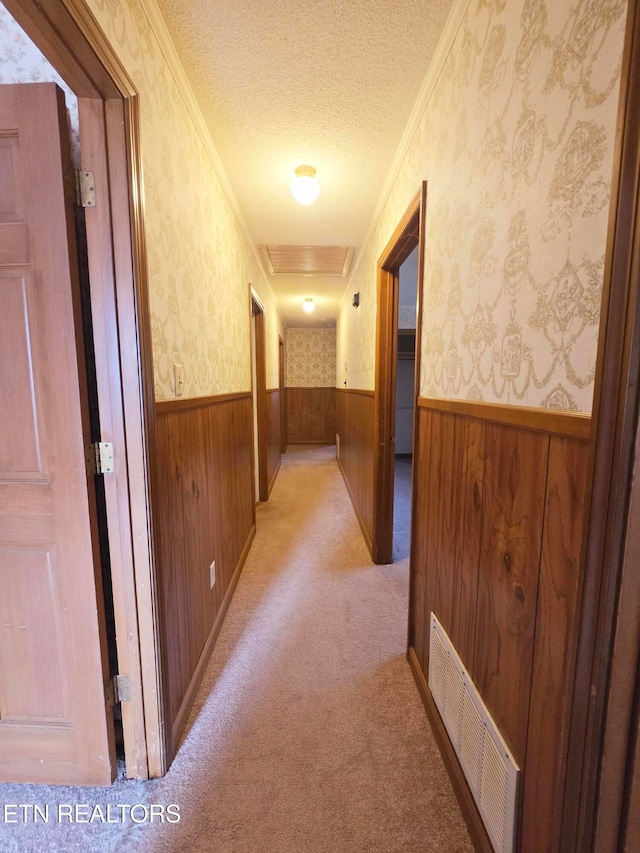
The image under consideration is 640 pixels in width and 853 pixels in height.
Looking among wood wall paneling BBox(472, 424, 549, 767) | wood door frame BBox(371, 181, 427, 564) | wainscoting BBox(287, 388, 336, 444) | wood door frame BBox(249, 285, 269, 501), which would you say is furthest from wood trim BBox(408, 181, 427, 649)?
wainscoting BBox(287, 388, 336, 444)

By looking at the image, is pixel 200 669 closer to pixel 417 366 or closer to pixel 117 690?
pixel 117 690

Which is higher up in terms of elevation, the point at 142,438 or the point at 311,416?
the point at 142,438

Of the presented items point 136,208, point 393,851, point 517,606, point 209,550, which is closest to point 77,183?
point 136,208

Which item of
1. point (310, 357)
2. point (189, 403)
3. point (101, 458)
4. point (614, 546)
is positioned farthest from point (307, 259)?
point (310, 357)

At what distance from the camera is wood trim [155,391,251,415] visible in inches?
43.6

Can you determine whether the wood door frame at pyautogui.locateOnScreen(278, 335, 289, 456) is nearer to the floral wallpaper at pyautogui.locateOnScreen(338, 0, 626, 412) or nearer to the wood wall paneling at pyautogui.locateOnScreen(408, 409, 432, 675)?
the wood wall paneling at pyautogui.locateOnScreen(408, 409, 432, 675)

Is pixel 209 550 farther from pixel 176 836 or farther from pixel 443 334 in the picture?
pixel 443 334

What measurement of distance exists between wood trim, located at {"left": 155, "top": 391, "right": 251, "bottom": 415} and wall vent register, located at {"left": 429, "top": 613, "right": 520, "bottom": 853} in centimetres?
121

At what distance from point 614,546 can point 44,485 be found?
134cm

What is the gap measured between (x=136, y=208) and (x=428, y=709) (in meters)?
1.95

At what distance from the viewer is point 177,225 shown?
4.16 feet

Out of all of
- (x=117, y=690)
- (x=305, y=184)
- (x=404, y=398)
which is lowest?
(x=117, y=690)

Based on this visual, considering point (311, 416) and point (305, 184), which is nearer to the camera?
point (305, 184)

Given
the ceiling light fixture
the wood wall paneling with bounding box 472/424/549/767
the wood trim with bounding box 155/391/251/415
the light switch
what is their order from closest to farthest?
the wood wall paneling with bounding box 472/424/549/767, the wood trim with bounding box 155/391/251/415, the light switch, the ceiling light fixture
